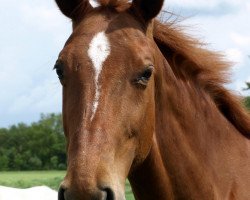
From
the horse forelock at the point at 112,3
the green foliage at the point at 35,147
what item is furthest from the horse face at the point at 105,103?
the green foliage at the point at 35,147

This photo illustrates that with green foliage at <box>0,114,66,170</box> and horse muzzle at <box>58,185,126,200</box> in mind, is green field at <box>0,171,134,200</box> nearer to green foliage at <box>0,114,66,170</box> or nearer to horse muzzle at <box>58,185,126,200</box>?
horse muzzle at <box>58,185,126,200</box>

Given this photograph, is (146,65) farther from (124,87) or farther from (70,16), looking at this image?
(70,16)

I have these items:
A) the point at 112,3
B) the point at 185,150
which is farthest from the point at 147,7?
the point at 185,150

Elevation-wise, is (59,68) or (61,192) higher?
(59,68)

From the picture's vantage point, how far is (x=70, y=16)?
4672 millimetres

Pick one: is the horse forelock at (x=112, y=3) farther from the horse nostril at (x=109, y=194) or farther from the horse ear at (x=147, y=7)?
the horse nostril at (x=109, y=194)

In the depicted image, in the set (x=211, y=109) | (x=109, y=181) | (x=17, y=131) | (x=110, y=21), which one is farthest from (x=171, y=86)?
(x=17, y=131)

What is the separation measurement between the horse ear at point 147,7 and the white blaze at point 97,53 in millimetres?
514

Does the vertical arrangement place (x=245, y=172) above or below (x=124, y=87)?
below

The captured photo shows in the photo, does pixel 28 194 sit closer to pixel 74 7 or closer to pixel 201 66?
pixel 201 66

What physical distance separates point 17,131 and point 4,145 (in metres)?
6.48

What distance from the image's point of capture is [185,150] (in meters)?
4.61

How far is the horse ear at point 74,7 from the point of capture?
180 inches

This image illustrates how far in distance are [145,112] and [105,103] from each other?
1.25 feet
